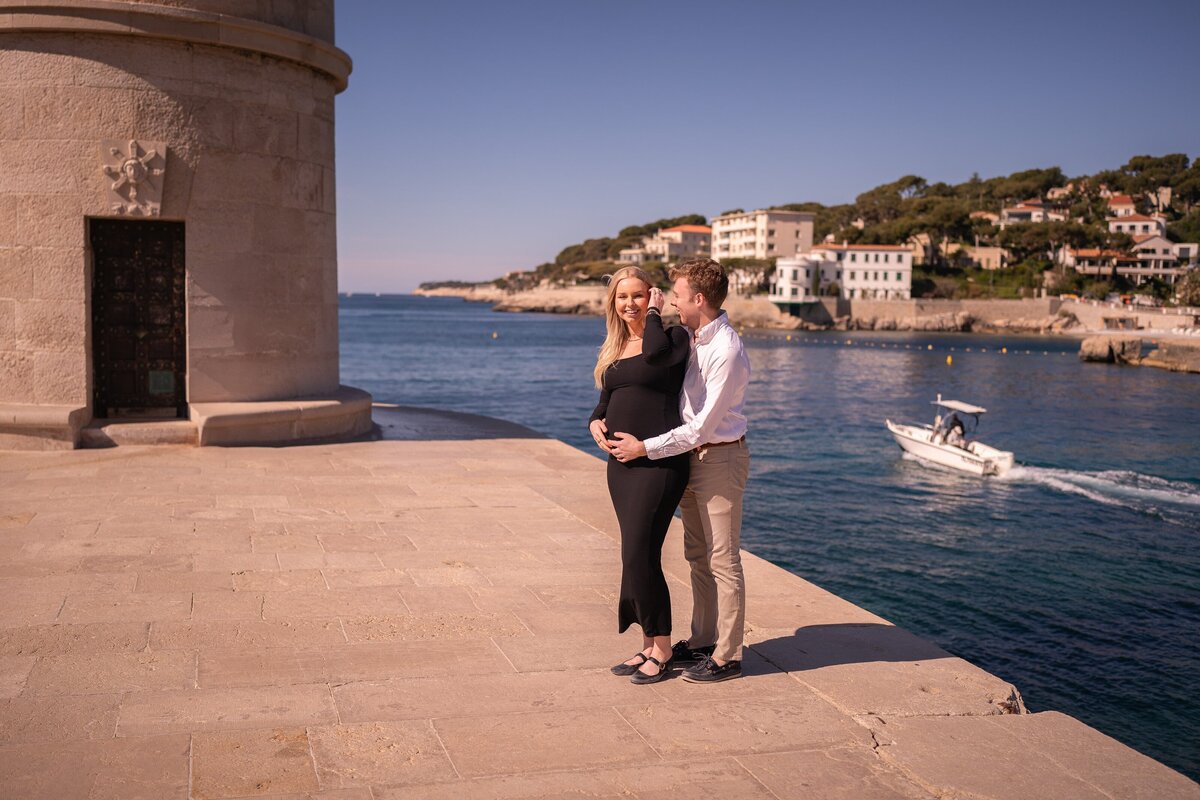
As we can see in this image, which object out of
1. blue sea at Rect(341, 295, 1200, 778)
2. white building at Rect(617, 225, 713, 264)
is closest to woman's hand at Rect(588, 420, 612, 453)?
blue sea at Rect(341, 295, 1200, 778)

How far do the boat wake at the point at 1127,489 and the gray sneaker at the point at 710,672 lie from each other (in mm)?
18723

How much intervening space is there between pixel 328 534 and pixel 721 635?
3545 mm

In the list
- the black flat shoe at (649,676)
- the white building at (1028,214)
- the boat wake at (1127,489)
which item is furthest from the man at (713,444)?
the white building at (1028,214)

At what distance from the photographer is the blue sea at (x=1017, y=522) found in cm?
1158

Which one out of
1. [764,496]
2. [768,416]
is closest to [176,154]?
[764,496]

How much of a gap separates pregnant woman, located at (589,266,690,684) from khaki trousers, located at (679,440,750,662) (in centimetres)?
11

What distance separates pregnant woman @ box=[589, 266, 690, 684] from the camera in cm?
441

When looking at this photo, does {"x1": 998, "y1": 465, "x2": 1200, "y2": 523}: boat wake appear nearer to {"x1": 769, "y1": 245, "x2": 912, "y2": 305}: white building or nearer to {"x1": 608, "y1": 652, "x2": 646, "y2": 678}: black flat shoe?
{"x1": 608, "y1": 652, "x2": 646, "y2": 678}: black flat shoe

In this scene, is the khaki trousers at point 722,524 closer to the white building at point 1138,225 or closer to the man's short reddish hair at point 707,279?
the man's short reddish hair at point 707,279

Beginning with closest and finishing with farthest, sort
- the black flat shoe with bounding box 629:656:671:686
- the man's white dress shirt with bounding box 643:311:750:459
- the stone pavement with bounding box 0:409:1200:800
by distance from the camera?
the stone pavement with bounding box 0:409:1200:800
the man's white dress shirt with bounding box 643:311:750:459
the black flat shoe with bounding box 629:656:671:686

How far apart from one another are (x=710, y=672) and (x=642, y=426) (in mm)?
1182

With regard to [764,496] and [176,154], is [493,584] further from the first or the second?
[764,496]

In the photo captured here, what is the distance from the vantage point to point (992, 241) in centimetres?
13125

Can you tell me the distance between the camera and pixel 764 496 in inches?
848
